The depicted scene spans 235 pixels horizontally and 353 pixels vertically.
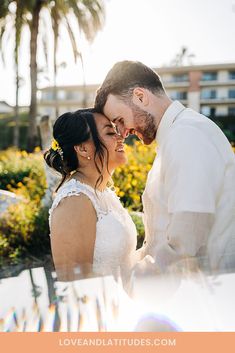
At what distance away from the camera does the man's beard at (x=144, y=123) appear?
2.42 metres

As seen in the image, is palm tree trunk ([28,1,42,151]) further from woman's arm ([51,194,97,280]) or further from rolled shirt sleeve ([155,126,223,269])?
rolled shirt sleeve ([155,126,223,269])

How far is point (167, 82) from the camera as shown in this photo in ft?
183

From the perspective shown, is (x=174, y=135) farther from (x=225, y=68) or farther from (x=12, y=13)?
(x=225, y=68)

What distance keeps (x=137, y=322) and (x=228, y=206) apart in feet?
2.38

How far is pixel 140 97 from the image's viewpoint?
7.82ft

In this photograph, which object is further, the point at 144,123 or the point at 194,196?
the point at 144,123

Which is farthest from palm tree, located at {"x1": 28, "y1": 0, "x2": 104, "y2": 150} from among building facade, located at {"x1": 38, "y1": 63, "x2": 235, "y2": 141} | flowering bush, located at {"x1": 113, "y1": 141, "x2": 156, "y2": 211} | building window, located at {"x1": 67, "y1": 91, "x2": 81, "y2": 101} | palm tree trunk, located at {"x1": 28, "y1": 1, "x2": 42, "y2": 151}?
building window, located at {"x1": 67, "y1": 91, "x2": 81, "y2": 101}

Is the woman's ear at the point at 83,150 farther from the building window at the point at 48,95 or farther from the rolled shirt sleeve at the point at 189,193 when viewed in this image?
the building window at the point at 48,95

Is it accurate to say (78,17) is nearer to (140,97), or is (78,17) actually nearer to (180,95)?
(140,97)

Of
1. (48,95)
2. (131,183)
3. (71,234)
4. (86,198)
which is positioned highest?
(86,198)

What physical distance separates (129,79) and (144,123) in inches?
9.2

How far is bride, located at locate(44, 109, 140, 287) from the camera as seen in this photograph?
2604mm

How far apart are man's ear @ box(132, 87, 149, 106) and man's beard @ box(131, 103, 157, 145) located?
27mm

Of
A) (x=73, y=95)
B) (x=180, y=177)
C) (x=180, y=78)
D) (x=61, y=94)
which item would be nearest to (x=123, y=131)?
(x=180, y=177)
